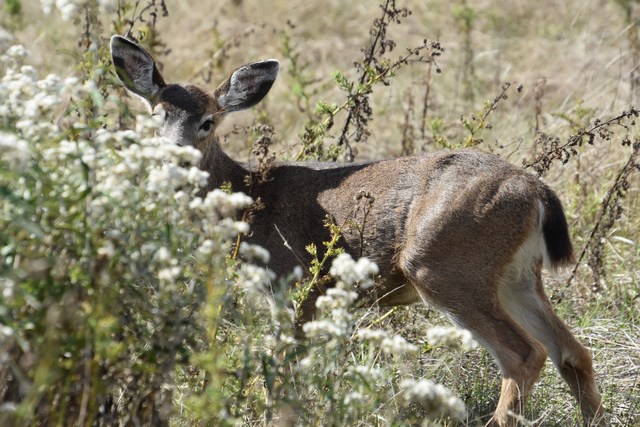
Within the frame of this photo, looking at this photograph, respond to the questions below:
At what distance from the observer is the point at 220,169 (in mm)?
6801

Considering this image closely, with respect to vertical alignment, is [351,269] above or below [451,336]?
above

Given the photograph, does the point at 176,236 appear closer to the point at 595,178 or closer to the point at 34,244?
the point at 34,244

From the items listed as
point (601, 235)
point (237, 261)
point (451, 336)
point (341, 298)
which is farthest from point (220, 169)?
point (451, 336)

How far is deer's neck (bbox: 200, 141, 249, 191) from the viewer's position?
673 cm

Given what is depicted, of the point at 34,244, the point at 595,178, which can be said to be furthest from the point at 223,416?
the point at 595,178

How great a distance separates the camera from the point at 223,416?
3.58 meters

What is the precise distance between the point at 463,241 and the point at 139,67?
8.36ft

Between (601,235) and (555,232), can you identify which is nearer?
(555,232)

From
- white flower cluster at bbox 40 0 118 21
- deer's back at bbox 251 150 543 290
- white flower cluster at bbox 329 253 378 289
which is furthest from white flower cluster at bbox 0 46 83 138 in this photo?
deer's back at bbox 251 150 543 290

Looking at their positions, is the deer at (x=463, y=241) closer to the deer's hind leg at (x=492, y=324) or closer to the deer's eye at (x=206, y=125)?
the deer's hind leg at (x=492, y=324)

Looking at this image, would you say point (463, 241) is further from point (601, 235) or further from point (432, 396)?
point (432, 396)

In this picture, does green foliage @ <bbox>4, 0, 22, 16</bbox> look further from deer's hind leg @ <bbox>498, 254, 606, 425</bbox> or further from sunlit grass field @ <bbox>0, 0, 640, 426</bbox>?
deer's hind leg @ <bbox>498, 254, 606, 425</bbox>

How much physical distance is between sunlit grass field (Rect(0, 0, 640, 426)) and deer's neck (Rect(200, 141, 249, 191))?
37 cm

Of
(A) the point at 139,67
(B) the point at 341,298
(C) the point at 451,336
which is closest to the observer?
(C) the point at 451,336
